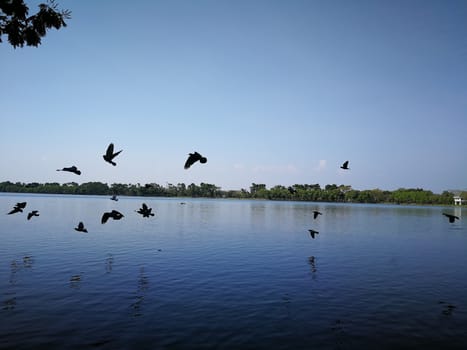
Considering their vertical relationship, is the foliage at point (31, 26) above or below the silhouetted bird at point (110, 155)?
above

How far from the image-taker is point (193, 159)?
1248 cm

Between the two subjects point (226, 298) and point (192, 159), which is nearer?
point (192, 159)

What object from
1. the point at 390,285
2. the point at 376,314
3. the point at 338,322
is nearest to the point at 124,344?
the point at 338,322

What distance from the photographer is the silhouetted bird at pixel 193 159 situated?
12055 millimetres

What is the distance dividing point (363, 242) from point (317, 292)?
24.2 m

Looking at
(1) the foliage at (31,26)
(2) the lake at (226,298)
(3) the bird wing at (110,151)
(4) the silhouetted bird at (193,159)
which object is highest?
(1) the foliage at (31,26)

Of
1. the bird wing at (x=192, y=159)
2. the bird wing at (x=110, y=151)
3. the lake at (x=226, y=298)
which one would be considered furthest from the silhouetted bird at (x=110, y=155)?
the lake at (x=226, y=298)

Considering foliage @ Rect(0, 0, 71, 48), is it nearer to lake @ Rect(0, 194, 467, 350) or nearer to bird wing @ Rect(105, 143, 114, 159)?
bird wing @ Rect(105, 143, 114, 159)

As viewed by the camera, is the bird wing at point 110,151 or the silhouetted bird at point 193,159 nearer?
the silhouetted bird at point 193,159

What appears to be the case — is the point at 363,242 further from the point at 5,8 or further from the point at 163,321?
the point at 5,8

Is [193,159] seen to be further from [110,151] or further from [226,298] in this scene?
[226,298]

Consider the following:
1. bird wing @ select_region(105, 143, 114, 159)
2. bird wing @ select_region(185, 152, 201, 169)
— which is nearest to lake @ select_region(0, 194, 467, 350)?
bird wing @ select_region(185, 152, 201, 169)

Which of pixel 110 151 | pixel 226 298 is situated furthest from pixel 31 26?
pixel 226 298

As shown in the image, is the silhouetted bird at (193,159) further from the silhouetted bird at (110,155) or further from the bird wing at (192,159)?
the silhouetted bird at (110,155)
